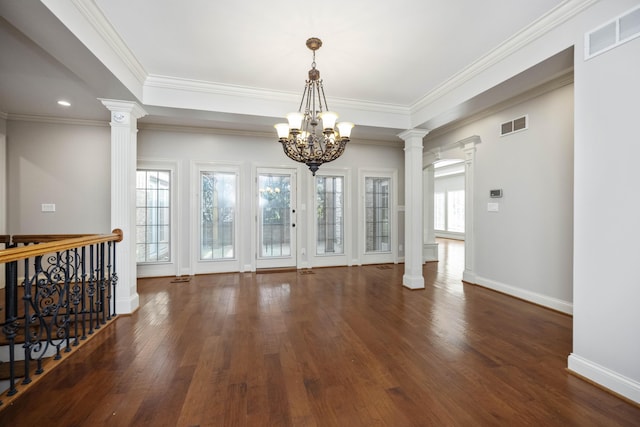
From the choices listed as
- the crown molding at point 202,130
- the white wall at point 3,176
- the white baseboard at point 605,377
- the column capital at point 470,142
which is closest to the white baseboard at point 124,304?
the white wall at point 3,176

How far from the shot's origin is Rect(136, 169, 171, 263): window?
5.05m

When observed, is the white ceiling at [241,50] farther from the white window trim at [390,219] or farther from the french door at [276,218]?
the white window trim at [390,219]

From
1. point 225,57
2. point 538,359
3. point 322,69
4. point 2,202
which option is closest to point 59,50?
point 225,57

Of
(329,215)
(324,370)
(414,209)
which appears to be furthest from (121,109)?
(414,209)

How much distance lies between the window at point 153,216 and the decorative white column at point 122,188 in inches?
74.0

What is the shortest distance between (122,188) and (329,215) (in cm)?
377

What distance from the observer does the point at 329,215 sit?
602 centimetres

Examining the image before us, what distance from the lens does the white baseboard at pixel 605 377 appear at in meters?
1.82

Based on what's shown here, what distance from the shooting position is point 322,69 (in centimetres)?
308

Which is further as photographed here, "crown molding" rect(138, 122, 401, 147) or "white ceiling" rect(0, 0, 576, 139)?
"crown molding" rect(138, 122, 401, 147)

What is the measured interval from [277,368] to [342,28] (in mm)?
2915

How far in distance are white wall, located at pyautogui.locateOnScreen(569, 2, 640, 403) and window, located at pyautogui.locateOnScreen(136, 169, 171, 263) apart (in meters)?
5.71

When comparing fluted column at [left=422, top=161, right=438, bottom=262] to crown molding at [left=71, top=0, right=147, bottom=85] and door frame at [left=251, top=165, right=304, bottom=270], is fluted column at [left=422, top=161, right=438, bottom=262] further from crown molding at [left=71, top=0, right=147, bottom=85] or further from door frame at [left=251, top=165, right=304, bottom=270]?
crown molding at [left=71, top=0, right=147, bottom=85]

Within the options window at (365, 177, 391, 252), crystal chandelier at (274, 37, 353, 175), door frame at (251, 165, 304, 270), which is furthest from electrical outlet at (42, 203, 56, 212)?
window at (365, 177, 391, 252)
